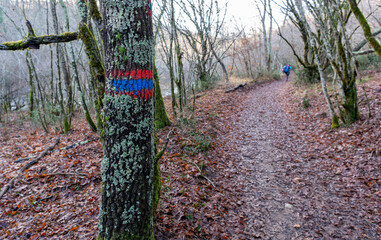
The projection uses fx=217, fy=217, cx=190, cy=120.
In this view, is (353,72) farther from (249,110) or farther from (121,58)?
(121,58)

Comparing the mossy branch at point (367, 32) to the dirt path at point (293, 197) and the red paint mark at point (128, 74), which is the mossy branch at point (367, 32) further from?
the red paint mark at point (128, 74)

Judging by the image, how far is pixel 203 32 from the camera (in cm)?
1427

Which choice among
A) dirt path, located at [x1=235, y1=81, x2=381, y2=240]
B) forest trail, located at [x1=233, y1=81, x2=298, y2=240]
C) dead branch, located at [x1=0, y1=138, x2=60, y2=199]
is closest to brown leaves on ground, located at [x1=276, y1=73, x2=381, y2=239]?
dirt path, located at [x1=235, y1=81, x2=381, y2=240]

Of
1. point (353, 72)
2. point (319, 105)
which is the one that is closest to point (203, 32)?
point (319, 105)

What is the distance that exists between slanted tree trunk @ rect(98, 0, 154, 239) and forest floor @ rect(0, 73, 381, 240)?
103cm

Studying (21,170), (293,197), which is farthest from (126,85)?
(21,170)

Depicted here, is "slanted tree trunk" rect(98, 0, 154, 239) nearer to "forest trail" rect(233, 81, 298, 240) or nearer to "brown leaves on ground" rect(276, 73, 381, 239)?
"forest trail" rect(233, 81, 298, 240)

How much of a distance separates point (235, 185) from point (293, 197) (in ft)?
3.97

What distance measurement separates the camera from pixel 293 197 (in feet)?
14.7

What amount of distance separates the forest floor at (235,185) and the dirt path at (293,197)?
0.02m

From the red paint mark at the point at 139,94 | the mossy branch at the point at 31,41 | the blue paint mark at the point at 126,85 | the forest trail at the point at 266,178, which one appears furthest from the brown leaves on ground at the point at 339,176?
the mossy branch at the point at 31,41

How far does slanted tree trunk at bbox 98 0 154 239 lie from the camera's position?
2.07m

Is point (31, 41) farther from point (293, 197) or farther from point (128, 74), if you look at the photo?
point (293, 197)

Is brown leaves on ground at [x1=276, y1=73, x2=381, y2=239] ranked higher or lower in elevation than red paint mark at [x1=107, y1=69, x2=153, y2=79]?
lower
